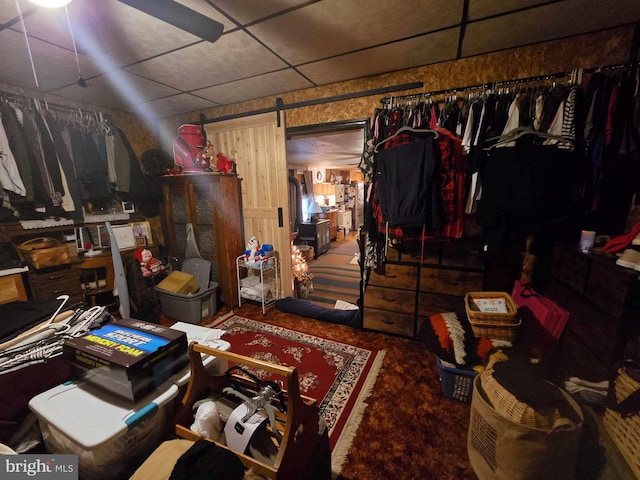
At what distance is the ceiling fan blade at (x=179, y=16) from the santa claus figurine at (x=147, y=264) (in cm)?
255

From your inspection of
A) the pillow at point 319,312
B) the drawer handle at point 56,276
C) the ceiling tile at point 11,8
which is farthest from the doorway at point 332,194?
the drawer handle at point 56,276

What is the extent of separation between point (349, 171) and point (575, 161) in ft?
28.8

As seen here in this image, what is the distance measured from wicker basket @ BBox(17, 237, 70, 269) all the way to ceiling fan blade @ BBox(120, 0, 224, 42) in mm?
2475

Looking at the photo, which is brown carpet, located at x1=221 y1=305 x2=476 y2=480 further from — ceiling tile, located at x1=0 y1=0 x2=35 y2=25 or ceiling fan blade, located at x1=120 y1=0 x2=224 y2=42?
ceiling tile, located at x1=0 y1=0 x2=35 y2=25

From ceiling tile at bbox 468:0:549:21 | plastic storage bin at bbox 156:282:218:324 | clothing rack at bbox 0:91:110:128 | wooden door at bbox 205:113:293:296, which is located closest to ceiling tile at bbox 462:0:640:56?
ceiling tile at bbox 468:0:549:21

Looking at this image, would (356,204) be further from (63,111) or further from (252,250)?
(63,111)

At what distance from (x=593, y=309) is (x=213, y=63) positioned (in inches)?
123

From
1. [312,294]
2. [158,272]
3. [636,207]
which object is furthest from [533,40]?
[158,272]

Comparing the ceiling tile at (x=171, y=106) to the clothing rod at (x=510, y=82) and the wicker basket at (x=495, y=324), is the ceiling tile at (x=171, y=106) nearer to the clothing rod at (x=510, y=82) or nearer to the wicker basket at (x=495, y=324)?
the clothing rod at (x=510, y=82)

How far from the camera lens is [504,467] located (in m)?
1.17

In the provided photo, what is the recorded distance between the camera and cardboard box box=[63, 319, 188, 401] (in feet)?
2.41

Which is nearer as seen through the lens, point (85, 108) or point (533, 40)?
point (533, 40)

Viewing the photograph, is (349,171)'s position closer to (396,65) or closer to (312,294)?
(312,294)

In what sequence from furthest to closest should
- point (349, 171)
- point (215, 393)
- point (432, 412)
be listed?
point (349, 171) → point (432, 412) → point (215, 393)
